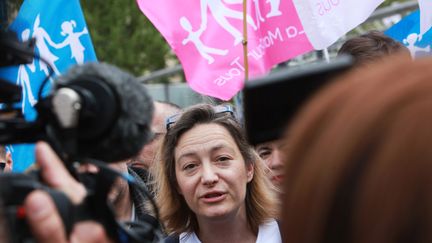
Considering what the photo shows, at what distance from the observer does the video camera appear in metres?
1.45

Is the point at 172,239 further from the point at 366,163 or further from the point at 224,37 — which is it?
the point at 366,163

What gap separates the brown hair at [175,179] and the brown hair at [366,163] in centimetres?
252

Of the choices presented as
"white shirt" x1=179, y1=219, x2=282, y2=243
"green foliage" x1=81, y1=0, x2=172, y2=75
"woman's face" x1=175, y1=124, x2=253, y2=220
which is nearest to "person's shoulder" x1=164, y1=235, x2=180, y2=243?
"white shirt" x1=179, y1=219, x2=282, y2=243

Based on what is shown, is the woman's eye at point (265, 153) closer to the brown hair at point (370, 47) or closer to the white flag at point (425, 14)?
the brown hair at point (370, 47)

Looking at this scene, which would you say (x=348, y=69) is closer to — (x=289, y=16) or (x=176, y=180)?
(x=176, y=180)

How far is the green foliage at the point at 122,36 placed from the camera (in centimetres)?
1581

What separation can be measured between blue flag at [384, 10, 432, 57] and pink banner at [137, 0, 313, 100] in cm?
69

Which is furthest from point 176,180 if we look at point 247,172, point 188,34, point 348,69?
point 348,69

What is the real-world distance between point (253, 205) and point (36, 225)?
7.75 feet

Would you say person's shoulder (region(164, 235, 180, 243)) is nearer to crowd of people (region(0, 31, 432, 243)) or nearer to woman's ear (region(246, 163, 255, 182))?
woman's ear (region(246, 163, 255, 182))

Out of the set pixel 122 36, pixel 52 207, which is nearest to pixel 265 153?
pixel 52 207

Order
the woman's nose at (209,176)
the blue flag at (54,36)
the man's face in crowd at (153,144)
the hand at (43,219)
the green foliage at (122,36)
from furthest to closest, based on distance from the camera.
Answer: the green foliage at (122,36)
the man's face in crowd at (153,144)
the blue flag at (54,36)
the woman's nose at (209,176)
the hand at (43,219)

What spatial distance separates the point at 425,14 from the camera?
446 cm

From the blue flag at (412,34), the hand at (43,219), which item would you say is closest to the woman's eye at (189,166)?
the blue flag at (412,34)
